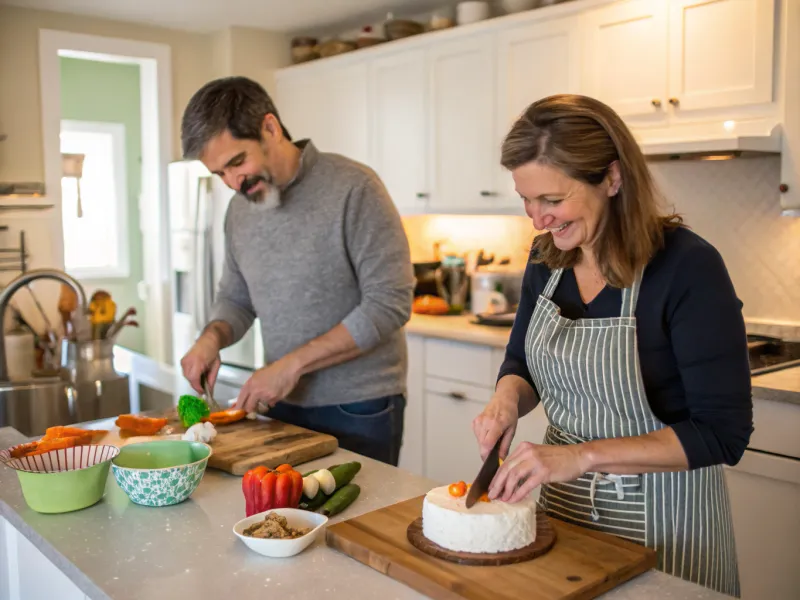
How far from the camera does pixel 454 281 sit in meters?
4.03

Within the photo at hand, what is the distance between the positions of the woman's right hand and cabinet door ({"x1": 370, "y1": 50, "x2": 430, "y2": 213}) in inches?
101

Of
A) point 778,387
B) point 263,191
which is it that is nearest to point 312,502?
point 263,191

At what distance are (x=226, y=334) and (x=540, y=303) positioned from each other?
0.97 metres

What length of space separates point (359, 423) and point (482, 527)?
901mm

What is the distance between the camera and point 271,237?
2096 mm

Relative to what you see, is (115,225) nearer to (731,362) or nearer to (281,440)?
(281,440)

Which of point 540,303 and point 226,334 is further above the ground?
point 540,303

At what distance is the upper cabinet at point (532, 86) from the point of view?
270 centimetres

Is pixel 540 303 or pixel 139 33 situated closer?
pixel 540 303

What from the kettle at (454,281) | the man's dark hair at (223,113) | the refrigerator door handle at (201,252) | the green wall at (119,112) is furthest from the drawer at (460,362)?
the green wall at (119,112)

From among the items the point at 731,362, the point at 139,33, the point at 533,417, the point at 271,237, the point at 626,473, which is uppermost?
the point at 139,33

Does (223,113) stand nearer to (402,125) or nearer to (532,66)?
(532,66)

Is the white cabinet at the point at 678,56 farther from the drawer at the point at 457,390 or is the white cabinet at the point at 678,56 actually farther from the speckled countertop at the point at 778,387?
the drawer at the point at 457,390

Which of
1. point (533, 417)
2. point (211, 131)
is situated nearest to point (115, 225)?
point (533, 417)
